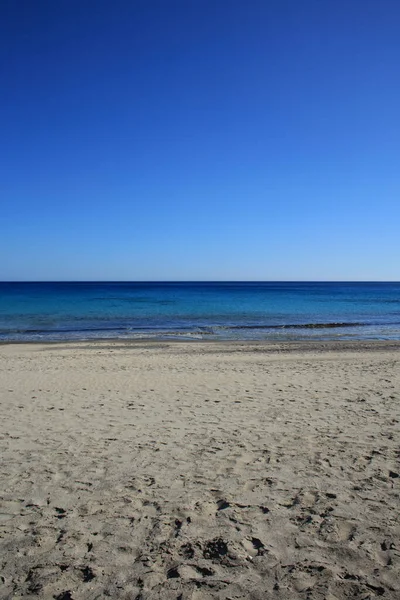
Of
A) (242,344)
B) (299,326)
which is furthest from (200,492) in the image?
(299,326)

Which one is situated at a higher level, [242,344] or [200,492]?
[200,492]

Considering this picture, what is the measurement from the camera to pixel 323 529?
4.32m

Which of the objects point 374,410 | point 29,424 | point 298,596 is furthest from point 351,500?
point 29,424

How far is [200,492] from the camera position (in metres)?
5.12

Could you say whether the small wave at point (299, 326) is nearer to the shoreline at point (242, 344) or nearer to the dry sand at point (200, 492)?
the shoreline at point (242, 344)

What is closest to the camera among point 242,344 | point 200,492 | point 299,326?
point 200,492

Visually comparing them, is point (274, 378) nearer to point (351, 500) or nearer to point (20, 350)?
point (351, 500)

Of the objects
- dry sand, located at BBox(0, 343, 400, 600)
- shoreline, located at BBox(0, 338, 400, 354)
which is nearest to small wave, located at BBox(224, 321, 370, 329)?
shoreline, located at BBox(0, 338, 400, 354)

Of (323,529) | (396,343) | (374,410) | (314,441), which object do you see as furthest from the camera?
(396,343)

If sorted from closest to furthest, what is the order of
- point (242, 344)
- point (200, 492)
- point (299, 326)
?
point (200, 492) < point (242, 344) < point (299, 326)

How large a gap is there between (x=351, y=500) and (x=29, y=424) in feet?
19.2

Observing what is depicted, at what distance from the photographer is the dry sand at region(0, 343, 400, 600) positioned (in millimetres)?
3629

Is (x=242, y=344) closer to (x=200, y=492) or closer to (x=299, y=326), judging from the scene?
(x=299, y=326)

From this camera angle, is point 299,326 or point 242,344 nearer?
point 242,344
